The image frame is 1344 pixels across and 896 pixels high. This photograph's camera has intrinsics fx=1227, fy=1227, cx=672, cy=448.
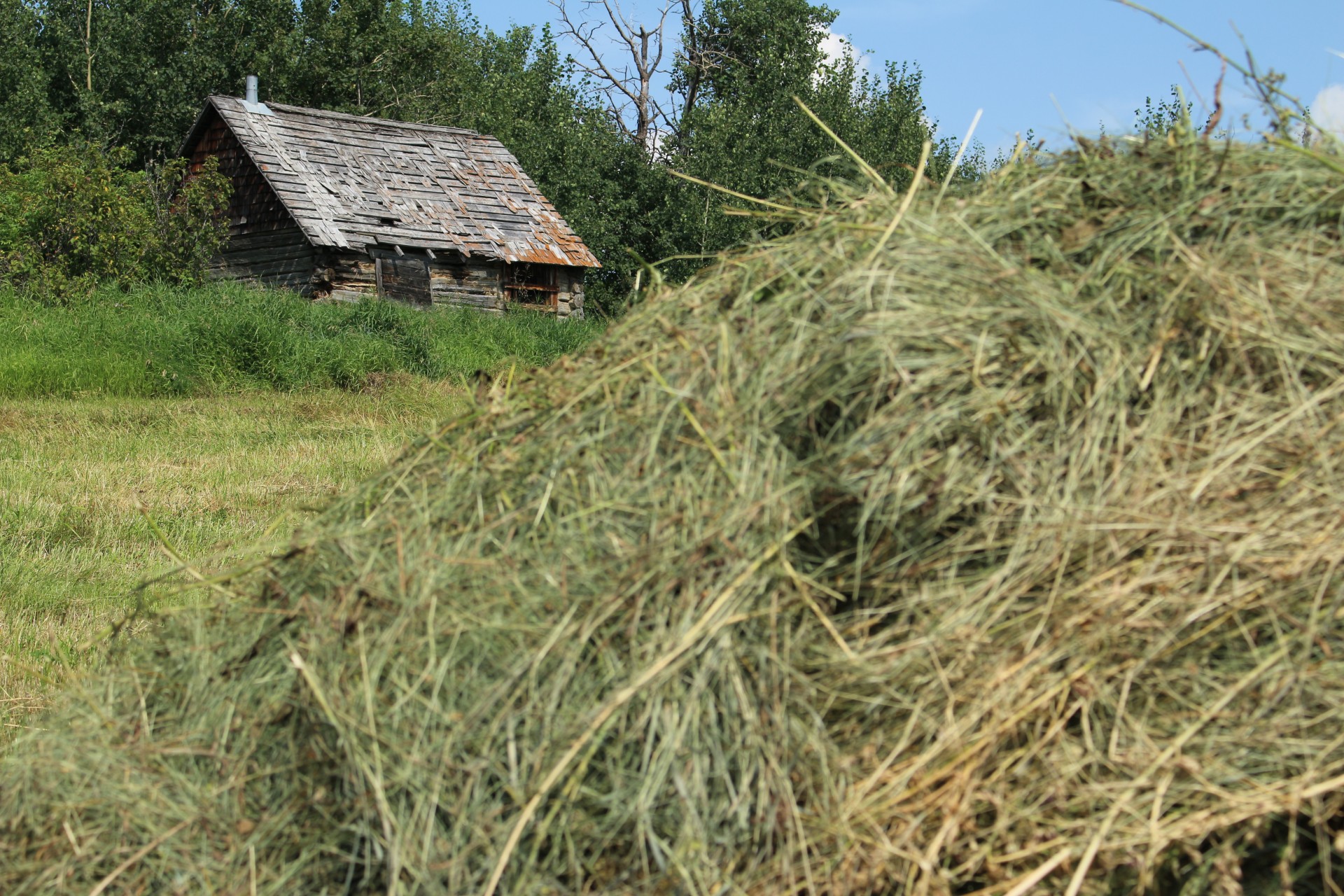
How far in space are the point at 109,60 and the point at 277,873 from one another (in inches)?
1474

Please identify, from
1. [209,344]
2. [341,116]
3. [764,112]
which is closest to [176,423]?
[209,344]

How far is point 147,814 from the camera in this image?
246 cm

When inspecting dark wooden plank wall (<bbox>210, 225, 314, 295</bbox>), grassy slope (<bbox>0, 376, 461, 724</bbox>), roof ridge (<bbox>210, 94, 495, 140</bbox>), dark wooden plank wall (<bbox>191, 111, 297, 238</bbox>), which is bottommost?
grassy slope (<bbox>0, 376, 461, 724</bbox>)

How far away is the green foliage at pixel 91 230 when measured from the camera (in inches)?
721

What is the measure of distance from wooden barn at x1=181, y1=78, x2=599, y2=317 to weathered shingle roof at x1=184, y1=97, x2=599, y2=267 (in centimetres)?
3

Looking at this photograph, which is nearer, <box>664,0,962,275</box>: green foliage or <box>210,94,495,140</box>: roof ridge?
<box>210,94,495,140</box>: roof ridge

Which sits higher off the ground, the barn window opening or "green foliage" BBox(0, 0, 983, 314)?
"green foliage" BBox(0, 0, 983, 314)

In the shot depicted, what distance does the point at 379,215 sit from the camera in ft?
74.1

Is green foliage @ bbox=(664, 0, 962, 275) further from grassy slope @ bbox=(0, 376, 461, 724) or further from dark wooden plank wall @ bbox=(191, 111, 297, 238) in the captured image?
grassy slope @ bbox=(0, 376, 461, 724)

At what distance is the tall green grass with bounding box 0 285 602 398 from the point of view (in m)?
13.3

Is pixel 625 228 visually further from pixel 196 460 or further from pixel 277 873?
pixel 277 873

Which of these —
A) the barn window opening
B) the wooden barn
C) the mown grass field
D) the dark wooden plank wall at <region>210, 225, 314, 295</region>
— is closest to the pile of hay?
the mown grass field

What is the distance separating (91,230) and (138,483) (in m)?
12.3

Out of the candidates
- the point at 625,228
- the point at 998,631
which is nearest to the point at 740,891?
the point at 998,631
